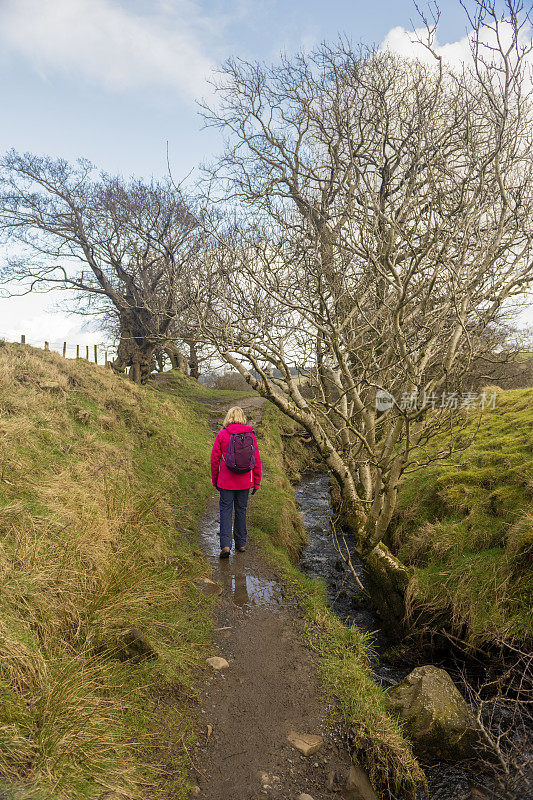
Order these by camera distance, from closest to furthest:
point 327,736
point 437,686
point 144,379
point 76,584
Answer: point 327,736 < point 76,584 < point 437,686 < point 144,379

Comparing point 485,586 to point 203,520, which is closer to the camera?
point 485,586

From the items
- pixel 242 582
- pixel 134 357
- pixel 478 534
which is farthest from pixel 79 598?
pixel 134 357

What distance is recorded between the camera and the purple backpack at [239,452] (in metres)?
6.31

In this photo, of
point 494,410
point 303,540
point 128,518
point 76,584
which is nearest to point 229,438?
point 128,518

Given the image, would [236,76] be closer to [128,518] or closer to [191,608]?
[128,518]

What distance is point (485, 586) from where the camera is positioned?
17.8 feet

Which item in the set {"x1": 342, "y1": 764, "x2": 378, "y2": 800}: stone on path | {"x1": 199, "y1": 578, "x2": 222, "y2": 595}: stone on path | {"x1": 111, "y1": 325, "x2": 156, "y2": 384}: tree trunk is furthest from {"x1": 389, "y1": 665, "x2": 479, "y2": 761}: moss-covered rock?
{"x1": 111, "y1": 325, "x2": 156, "y2": 384}: tree trunk

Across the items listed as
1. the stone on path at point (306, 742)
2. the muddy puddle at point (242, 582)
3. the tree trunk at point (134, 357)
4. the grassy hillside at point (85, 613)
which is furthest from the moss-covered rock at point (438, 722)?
the tree trunk at point (134, 357)

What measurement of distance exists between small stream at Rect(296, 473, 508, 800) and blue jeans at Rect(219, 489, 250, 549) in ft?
5.34

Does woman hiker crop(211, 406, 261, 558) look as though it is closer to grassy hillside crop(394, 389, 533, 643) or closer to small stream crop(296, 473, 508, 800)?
small stream crop(296, 473, 508, 800)

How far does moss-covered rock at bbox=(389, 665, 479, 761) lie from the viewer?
388cm

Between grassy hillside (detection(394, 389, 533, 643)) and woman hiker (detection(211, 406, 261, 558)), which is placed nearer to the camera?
grassy hillside (detection(394, 389, 533, 643))

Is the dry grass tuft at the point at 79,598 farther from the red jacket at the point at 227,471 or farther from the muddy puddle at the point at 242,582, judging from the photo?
the red jacket at the point at 227,471

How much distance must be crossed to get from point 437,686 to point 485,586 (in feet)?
5.67
